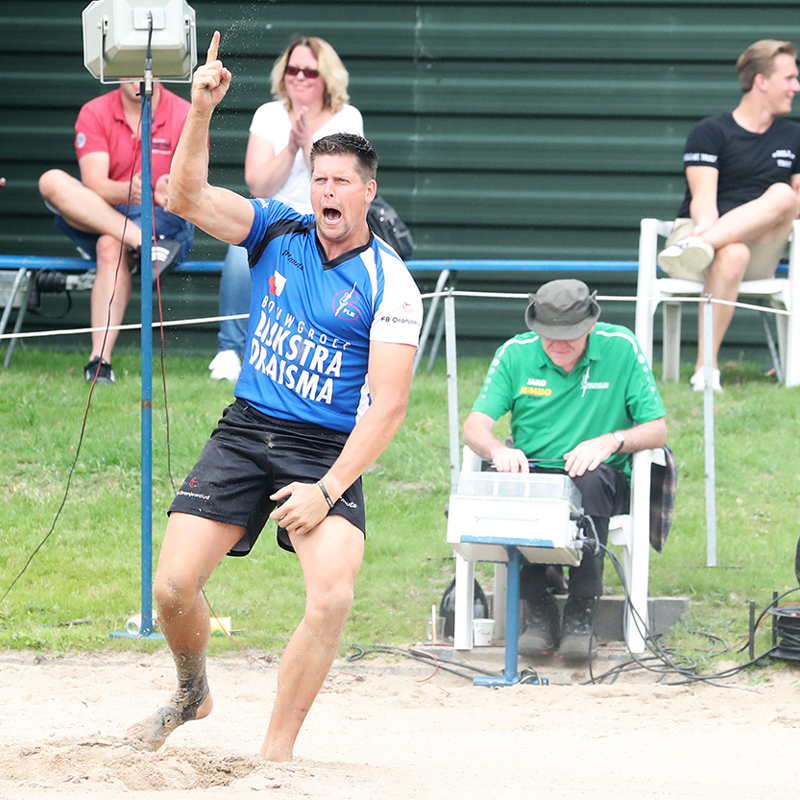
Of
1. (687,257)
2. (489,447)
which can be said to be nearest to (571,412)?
(489,447)

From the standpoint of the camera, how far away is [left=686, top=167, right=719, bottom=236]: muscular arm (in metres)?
7.86

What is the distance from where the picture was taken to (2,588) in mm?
5977

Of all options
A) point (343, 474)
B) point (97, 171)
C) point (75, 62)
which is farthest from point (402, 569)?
point (75, 62)

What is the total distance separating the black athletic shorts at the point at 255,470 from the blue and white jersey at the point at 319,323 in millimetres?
53

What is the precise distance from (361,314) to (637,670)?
2292 millimetres

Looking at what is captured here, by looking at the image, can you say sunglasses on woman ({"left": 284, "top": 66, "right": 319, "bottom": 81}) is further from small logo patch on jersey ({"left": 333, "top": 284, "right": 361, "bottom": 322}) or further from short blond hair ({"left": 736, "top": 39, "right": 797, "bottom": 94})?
small logo patch on jersey ({"left": 333, "top": 284, "right": 361, "bottom": 322})

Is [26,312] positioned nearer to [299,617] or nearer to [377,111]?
[377,111]

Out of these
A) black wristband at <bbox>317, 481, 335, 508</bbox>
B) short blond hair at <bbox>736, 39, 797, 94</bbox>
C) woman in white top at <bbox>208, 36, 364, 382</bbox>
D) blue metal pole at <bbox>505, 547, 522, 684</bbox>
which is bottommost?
blue metal pole at <bbox>505, 547, 522, 684</bbox>

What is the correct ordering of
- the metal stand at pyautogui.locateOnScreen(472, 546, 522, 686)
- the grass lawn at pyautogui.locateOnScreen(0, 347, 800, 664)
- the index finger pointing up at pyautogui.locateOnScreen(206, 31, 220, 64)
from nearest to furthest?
the index finger pointing up at pyautogui.locateOnScreen(206, 31, 220, 64) < the metal stand at pyautogui.locateOnScreen(472, 546, 522, 686) < the grass lawn at pyautogui.locateOnScreen(0, 347, 800, 664)

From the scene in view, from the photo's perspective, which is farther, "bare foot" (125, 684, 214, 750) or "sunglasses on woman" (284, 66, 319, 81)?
"sunglasses on woman" (284, 66, 319, 81)

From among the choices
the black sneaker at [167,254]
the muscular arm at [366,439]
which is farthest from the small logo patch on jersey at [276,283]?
the black sneaker at [167,254]

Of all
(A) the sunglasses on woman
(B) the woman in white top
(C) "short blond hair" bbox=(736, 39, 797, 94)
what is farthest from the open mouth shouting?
(C) "short blond hair" bbox=(736, 39, 797, 94)

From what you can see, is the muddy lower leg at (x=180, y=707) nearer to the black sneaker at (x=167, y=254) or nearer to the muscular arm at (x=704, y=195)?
the black sneaker at (x=167, y=254)

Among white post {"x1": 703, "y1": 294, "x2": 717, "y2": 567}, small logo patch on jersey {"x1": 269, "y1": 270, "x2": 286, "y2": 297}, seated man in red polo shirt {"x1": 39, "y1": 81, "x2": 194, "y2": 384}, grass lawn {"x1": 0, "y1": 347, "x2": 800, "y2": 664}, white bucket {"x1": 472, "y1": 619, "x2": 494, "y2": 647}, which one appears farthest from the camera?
seated man in red polo shirt {"x1": 39, "y1": 81, "x2": 194, "y2": 384}
